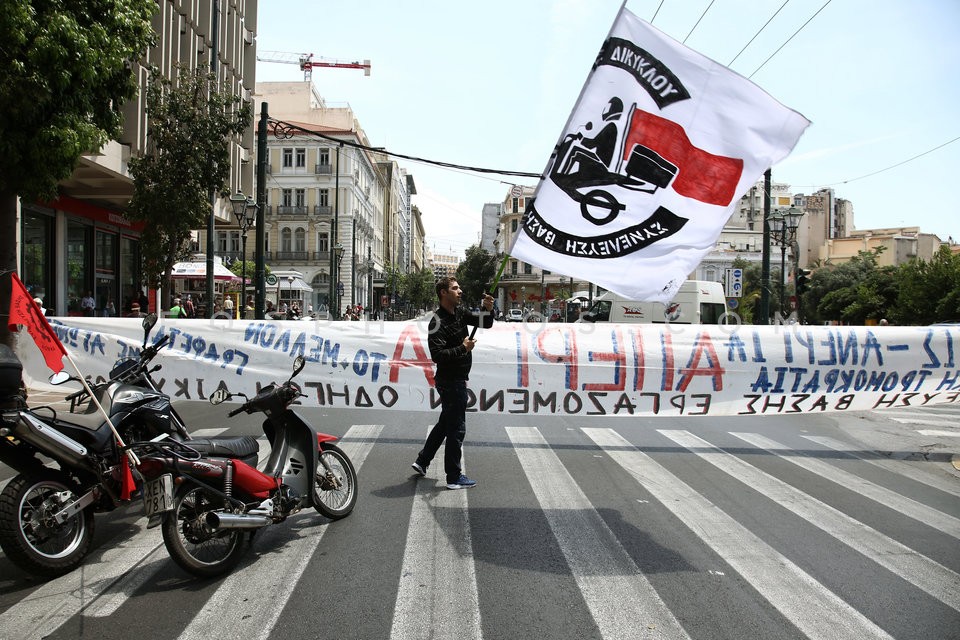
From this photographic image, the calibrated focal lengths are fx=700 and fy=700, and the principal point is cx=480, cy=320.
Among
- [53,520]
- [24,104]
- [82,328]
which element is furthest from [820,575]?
[24,104]

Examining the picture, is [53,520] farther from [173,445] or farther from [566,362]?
[566,362]

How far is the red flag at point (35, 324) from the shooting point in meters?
4.41

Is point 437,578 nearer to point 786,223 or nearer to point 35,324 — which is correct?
point 35,324

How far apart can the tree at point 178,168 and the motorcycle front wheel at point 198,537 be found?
12716 millimetres

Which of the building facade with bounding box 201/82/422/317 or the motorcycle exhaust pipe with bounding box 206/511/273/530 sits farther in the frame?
the building facade with bounding box 201/82/422/317

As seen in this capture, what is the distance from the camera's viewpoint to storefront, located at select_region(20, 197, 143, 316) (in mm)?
20531

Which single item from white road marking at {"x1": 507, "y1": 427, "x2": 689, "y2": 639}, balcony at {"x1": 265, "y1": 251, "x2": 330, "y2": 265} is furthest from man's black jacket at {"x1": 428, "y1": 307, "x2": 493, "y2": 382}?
balcony at {"x1": 265, "y1": 251, "x2": 330, "y2": 265}

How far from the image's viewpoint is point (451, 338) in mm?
6250

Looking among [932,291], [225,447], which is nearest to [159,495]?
[225,447]

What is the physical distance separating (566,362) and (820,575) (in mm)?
3986

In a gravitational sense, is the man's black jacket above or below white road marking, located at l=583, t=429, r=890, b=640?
above

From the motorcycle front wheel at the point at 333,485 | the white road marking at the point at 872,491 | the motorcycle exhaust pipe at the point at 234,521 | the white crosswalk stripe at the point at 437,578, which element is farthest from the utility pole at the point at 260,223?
the motorcycle exhaust pipe at the point at 234,521

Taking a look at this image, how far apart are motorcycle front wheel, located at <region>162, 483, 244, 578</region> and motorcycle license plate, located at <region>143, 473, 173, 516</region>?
48mm

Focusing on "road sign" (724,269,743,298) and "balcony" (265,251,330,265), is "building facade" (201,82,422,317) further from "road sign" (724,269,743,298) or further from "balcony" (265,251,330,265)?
"road sign" (724,269,743,298)
